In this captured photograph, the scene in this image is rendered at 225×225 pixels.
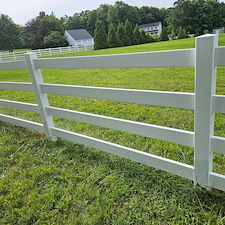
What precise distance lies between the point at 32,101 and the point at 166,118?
11.2ft

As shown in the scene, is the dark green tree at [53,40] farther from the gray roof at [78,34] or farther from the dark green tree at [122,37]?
the dark green tree at [122,37]

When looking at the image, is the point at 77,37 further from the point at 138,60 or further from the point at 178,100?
the point at 178,100

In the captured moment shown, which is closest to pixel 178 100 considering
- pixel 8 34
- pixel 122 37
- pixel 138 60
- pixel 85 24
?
pixel 138 60

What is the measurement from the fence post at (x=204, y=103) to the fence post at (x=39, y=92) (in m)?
2.02

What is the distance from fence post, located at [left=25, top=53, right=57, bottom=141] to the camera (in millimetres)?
2558

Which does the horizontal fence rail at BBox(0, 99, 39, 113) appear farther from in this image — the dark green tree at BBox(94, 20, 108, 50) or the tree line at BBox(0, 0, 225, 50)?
the tree line at BBox(0, 0, 225, 50)

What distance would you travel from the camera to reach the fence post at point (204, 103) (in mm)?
1301

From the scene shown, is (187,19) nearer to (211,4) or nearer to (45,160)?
(211,4)

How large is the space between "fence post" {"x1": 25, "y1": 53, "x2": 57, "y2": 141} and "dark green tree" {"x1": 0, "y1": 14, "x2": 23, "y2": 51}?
122ft

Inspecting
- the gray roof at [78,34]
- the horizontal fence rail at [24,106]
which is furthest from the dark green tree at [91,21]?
the horizontal fence rail at [24,106]

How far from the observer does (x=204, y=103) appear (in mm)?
1431

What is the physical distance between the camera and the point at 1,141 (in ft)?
10.1

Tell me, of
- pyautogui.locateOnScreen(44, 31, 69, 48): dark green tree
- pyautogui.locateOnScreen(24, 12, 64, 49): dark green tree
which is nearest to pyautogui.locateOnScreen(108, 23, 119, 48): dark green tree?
pyautogui.locateOnScreen(44, 31, 69, 48): dark green tree

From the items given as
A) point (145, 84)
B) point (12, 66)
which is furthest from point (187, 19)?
point (12, 66)
